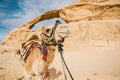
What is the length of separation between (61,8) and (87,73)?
1721 cm

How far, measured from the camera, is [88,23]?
1634 centimetres

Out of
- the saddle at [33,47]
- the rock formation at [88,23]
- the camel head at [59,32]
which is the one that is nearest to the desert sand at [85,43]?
the rock formation at [88,23]

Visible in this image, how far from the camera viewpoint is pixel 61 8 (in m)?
23.9

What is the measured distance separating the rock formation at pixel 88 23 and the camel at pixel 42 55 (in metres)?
3.33

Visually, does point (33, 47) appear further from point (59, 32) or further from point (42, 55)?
point (59, 32)

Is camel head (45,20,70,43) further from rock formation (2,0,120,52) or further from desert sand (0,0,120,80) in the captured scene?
rock formation (2,0,120,52)

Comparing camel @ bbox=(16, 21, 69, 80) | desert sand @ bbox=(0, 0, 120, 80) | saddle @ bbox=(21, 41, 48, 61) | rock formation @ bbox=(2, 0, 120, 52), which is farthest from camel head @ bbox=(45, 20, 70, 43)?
rock formation @ bbox=(2, 0, 120, 52)

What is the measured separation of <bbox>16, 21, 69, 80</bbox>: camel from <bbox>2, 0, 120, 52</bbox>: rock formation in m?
3.33

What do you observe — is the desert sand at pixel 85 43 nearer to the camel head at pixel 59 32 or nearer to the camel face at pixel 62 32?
the camel head at pixel 59 32

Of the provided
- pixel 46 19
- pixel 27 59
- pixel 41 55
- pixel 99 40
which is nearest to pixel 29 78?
pixel 27 59

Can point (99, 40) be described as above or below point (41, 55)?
below

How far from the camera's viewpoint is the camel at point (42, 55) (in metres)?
4.50

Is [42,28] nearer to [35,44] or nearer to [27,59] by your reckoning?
[35,44]

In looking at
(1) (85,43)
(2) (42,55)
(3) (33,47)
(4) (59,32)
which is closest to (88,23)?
(1) (85,43)
